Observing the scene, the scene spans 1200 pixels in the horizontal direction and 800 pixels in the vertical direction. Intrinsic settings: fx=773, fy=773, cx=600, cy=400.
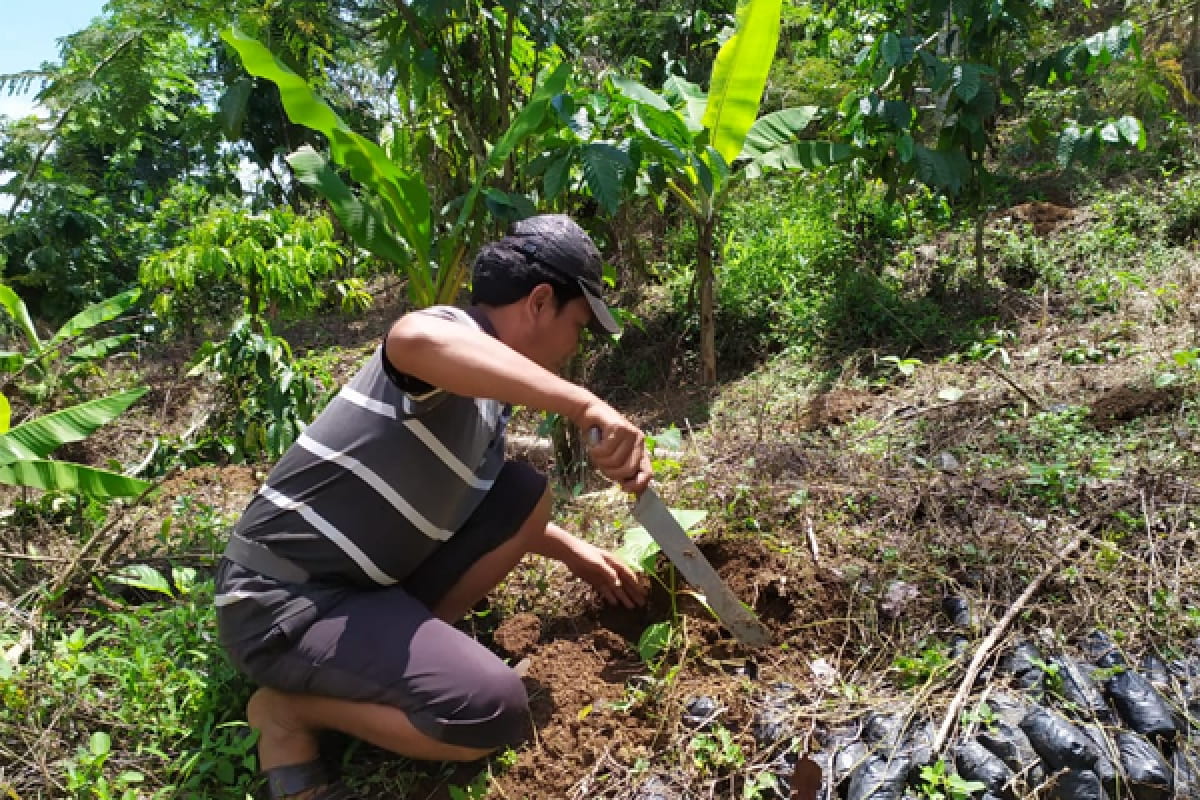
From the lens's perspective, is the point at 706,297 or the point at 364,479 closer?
the point at 364,479

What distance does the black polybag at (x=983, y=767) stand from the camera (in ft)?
4.48

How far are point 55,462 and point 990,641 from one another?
8.40ft

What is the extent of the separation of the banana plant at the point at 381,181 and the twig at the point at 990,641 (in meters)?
2.16

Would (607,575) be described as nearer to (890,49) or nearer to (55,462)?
(55,462)

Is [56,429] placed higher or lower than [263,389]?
higher

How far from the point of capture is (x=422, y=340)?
1.45 m

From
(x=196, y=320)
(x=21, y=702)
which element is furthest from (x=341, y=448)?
(x=196, y=320)

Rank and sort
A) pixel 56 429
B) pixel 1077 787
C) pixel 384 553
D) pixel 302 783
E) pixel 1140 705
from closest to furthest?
pixel 1077 787, pixel 1140 705, pixel 302 783, pixel 384 553, pixel 56 429

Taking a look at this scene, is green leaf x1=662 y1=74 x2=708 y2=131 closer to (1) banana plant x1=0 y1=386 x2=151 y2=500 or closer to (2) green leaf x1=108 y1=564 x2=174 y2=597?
(1) banana plant x1=0 y1=386 x2=151 y2=500

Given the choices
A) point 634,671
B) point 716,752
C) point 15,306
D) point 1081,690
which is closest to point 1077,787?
point 1081,690

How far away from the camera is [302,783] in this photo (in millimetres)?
1588

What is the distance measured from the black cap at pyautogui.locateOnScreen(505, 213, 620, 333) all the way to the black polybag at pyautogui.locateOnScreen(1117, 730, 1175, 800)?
1.27m

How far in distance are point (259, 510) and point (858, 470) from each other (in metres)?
1.69

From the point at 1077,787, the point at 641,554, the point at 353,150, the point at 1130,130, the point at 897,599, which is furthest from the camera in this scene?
the point at 1130,130
